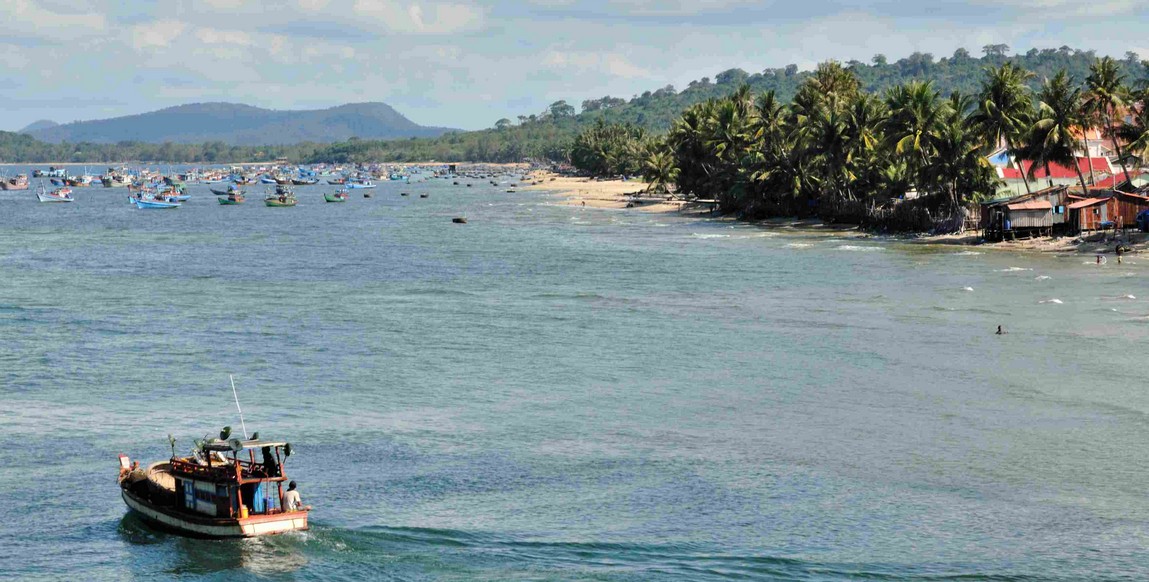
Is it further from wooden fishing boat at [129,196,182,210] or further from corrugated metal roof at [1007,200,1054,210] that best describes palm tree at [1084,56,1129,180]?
wooden fishing boat at [129,196,182,210]

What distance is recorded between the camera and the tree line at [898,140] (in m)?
101

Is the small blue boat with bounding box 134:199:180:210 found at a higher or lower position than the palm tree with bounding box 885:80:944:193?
lower

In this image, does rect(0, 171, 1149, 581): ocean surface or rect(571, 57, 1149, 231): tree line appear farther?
rect(571, 57, 1149, 231): tree line

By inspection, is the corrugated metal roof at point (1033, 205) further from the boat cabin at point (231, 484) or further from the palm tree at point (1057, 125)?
the boat cabin at point (231, 484)

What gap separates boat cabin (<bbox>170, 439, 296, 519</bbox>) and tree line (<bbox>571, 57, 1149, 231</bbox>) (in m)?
80.5

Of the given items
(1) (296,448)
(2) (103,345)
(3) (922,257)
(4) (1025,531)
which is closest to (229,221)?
(3) (922,257)

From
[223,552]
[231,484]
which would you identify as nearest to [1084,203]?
[231,484]

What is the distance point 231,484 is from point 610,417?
15.8m

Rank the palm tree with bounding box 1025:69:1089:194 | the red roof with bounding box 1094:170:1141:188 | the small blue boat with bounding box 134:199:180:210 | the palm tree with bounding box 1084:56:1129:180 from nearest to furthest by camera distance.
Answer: the palm tree with bounding box 1084:56:1129:180, the palm tree with bounding box 1025:69:1089:194, the red roof with bounding box 1094:170:1141:188, the small blue boat with bounding box 134:199:180:210

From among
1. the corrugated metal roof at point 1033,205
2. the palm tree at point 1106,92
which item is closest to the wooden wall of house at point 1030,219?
the corrugated metal roof at point 1033,205

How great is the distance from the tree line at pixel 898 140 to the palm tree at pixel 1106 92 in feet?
0.31

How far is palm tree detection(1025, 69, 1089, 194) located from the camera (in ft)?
328

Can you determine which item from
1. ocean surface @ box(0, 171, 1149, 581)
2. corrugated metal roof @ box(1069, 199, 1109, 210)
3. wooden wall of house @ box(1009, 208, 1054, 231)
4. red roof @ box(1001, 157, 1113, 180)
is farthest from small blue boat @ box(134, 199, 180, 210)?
corrugated metal roof @ box(1069, 199, 1109, 210)

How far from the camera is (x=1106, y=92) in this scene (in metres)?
99.6
